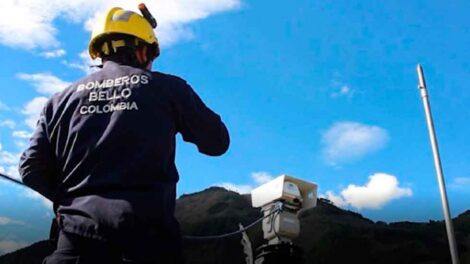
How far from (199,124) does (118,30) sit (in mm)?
671

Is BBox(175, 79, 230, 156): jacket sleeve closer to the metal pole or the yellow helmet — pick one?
the yellow helmet

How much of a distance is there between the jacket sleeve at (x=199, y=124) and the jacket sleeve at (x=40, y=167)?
→ 0.62 metres

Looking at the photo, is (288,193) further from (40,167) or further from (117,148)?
(40,167)

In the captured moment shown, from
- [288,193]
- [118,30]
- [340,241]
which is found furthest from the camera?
[340,241]

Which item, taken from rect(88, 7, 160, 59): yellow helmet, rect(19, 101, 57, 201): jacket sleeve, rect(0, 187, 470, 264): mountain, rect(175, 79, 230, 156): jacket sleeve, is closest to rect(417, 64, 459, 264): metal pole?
rect(175, 79, 230, 156): jacket sleeve

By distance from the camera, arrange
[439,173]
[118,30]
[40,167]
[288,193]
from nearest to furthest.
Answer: [40,167], [118,30], [288,193], [439,173]

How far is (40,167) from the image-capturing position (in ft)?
8.04

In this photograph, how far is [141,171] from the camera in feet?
7.20

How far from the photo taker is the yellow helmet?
2.71 m

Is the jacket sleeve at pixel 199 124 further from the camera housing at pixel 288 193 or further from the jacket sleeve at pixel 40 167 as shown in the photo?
the camera housing at pixel 288 193

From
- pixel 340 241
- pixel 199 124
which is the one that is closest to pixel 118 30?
pixel 199 124

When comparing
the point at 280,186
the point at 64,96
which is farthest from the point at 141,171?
the point at 280,186

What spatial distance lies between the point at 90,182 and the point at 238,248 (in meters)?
24.4

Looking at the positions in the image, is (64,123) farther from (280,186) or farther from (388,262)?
(388,262)
